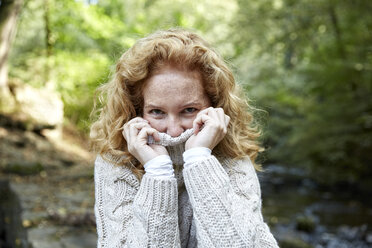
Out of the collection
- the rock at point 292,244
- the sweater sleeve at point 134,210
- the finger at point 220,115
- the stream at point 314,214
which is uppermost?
the finger at point 220,115

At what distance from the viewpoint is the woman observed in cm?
159

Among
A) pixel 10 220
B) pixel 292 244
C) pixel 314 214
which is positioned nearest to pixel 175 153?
pixel 10 220

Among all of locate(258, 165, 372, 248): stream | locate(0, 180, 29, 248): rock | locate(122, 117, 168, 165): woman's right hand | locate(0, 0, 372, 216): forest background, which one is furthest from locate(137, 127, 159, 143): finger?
locate(0, 0, 372, 216): forest background

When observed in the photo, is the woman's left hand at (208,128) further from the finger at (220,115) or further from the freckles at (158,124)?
the freckles at (158,124)

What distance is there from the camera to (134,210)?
164 cm

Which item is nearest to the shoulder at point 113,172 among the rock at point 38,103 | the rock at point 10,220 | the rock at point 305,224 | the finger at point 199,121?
the finger at point 199,121

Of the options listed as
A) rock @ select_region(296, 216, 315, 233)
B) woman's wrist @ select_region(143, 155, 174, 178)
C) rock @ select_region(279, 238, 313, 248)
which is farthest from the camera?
rock @ select_region(296, 216, 315, 233)

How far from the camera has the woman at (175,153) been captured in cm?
159

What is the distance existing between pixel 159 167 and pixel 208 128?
27 cm

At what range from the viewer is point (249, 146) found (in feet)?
6.51

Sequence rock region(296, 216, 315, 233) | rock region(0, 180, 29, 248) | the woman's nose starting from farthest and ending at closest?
rock region(296, 216, 315, 233) < rock region(0, 180, 29, 248) < the woman's nose

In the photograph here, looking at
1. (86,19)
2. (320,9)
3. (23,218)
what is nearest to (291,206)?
(320,9)

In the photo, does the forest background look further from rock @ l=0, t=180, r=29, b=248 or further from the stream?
rock @ l=0, t=180, r=29, b=248

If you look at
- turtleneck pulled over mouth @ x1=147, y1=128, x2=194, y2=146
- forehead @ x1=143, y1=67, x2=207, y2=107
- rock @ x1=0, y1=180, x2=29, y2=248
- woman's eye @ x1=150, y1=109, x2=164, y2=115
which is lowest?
rock @ x1=0, y1=180, x2=29, y2=248
